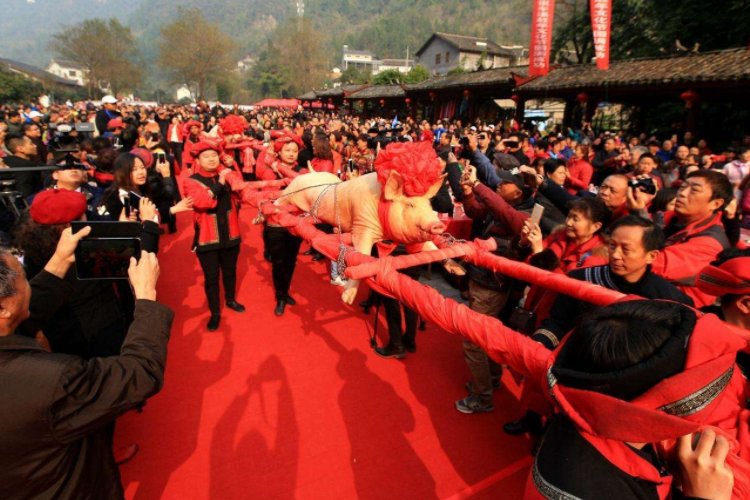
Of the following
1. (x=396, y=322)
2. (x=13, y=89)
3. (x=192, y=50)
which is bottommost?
(x=396, y=322)

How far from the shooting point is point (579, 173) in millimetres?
5656

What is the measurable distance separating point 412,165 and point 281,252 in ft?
9.89

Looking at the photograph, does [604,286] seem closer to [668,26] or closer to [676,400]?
[676,400]

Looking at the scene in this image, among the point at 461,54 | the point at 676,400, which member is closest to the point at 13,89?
the point at 461,54

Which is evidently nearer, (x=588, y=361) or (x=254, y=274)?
(x=588, y=361)

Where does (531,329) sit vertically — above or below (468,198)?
below

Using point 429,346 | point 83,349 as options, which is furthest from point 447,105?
point 83,349

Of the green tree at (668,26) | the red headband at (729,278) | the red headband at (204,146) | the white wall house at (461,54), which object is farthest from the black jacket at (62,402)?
the white wall house at (461,54)

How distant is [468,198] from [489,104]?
18.8 metres

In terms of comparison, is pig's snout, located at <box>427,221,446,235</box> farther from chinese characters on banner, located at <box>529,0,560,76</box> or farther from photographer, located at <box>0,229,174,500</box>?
chinese characters on banner, located at <box>529,0,560,76</box>

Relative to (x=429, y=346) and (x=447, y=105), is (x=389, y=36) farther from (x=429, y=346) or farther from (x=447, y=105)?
(x=429, y=346)

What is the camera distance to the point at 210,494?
2408 mm

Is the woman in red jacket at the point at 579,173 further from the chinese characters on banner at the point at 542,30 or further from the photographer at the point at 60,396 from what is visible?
the chinese characters on banner at the point at 542,30

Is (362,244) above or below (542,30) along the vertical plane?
below
